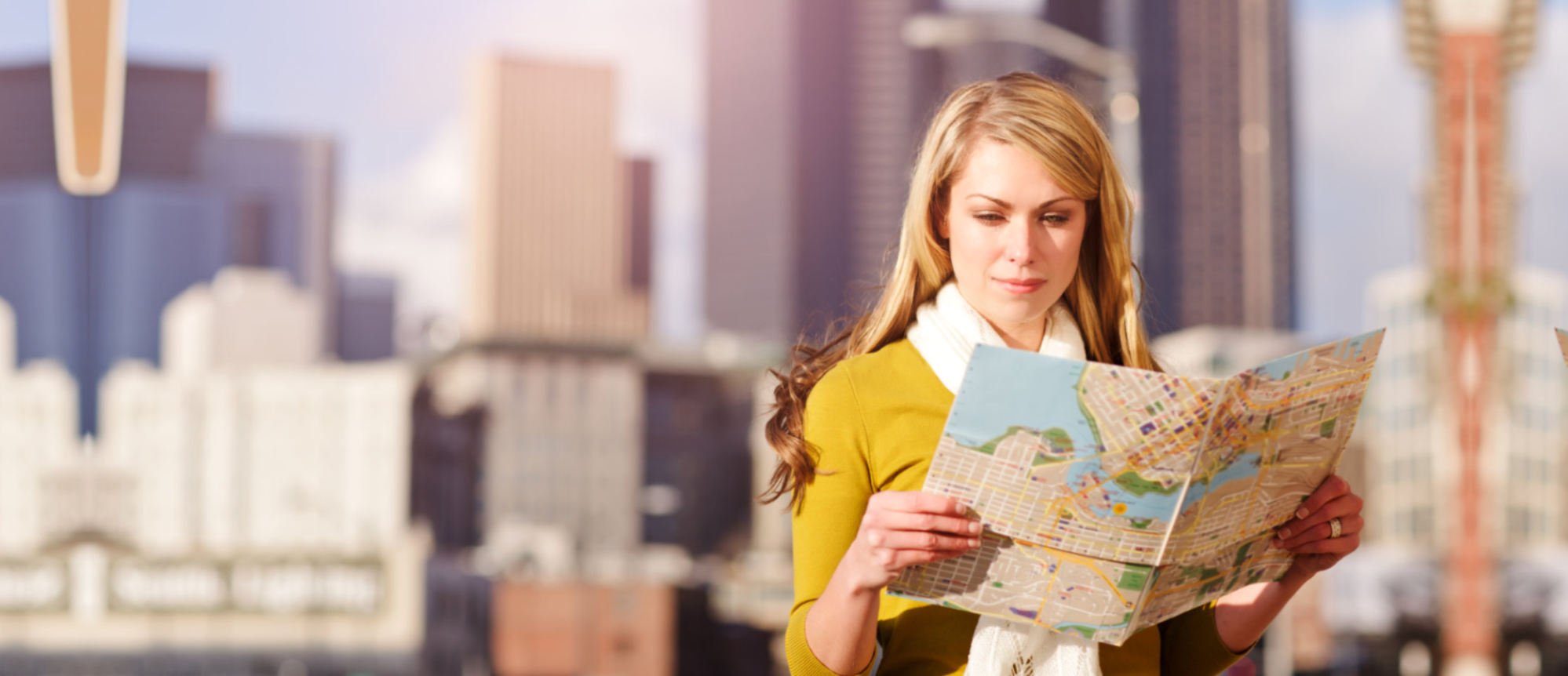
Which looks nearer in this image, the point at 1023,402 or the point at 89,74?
the point at 1023,402

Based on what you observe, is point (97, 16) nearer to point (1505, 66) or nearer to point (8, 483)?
point (1505, 66)

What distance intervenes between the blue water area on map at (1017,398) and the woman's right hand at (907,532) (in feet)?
0.40

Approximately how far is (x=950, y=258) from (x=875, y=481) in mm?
492

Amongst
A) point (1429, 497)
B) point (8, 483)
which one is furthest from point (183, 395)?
point (1429, 497)

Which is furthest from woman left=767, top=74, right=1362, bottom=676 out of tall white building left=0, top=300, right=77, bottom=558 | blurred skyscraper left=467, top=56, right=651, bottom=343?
tall white building left=0, top=300, right=77, bottom=558

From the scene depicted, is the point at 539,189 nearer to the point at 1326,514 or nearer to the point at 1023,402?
the point at 1326,514

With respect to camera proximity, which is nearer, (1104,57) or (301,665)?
(1104,57)

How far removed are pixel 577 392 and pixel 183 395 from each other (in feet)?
152

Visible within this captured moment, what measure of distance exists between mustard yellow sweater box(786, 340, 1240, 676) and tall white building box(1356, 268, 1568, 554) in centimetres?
7507

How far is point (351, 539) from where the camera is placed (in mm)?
150875

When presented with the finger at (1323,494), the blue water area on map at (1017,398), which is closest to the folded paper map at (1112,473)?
the blue water area on map at (1017,398)

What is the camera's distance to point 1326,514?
2953 millimetres

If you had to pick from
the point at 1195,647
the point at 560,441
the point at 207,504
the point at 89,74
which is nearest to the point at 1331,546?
the point at 1195,647

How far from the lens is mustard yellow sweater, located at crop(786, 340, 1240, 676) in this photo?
279 cm
